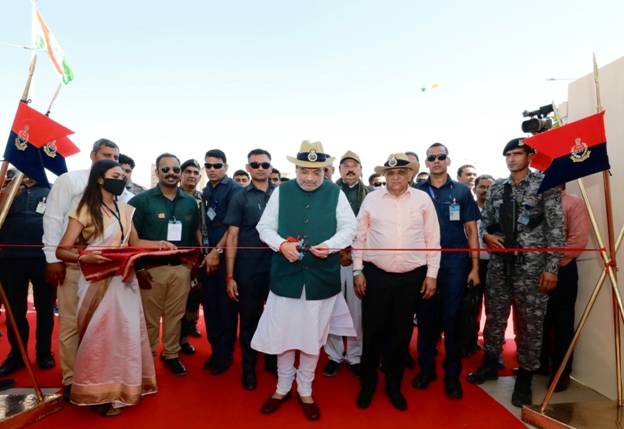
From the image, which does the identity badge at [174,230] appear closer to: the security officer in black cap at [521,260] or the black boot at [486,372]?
the security officer in black cap at [521,260]

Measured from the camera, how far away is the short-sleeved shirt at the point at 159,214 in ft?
10.7

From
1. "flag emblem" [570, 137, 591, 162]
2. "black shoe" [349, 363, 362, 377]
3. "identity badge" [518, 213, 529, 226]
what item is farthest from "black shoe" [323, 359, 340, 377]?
"flag emblem" [570, 137, 591, 162]

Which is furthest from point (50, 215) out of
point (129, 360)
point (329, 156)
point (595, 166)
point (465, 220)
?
point (595, 166)

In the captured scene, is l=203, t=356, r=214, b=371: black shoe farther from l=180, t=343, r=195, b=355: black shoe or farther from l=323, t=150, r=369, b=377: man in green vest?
l=323, t=150, r=369, b=377: man in green vest

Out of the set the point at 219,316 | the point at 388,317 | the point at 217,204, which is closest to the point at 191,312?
the point at 219,316

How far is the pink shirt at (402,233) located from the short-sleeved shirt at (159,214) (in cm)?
167

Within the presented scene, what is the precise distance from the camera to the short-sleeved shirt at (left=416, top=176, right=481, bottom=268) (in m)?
3.05

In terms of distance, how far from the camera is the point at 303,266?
2531 mm

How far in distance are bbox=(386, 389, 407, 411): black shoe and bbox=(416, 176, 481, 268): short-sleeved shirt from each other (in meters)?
1.08

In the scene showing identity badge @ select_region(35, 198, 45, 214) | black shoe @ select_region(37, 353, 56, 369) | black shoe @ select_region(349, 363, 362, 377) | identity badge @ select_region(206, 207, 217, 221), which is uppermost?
identity badge @ select_region(35, 198, 45, 214)

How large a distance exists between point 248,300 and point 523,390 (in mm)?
2355

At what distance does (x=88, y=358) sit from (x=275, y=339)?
1305 mm

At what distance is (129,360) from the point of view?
2.57m

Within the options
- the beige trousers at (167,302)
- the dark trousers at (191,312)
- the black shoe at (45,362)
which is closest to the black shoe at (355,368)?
the beige trousers at (167,302)
